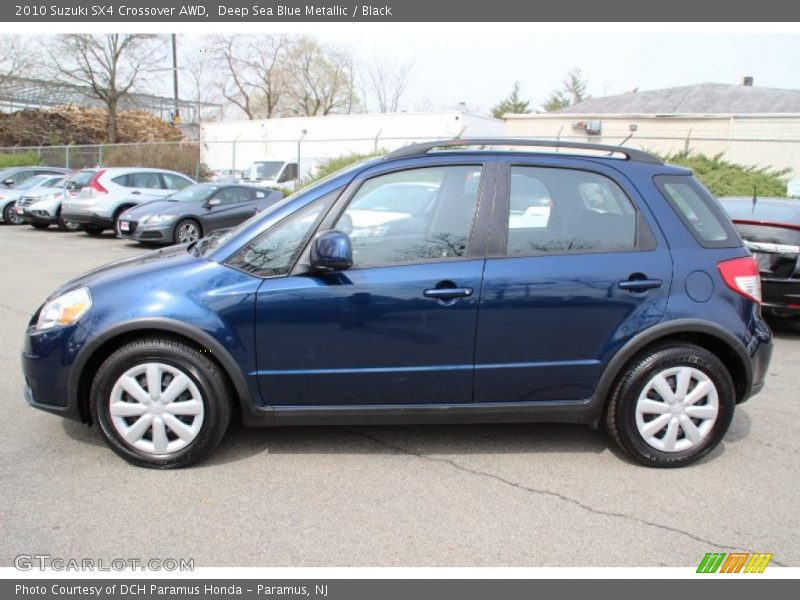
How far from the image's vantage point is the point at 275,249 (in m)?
A: 3.59

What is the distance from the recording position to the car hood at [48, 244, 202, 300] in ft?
12.0

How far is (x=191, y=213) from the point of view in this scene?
42.4ft

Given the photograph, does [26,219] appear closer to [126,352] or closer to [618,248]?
[126,352]

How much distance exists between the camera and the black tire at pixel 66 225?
1530cm

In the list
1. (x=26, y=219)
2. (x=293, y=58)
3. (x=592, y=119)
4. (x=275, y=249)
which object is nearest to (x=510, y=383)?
(x=275, y=249)

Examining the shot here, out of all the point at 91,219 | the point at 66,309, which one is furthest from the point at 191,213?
the point at 66,309

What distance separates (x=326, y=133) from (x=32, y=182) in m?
12.6

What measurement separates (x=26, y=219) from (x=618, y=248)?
59.0 ft

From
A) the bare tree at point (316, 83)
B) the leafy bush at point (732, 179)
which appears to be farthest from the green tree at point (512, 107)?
the leafy bush at point (732, 179)

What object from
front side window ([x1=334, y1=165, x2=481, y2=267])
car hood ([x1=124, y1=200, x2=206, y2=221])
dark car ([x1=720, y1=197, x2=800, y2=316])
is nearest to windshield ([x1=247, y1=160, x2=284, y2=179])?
car hood ([x1=124, y1=200, x2=206, y2=221])

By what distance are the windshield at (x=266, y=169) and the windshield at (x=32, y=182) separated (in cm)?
593

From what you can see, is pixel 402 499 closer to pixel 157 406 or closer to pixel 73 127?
pixel 157 406

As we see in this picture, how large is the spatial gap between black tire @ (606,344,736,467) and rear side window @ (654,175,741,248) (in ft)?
2.08

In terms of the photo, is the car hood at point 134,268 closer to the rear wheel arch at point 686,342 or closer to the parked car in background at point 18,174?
the rear wheel arch at point 686,342
